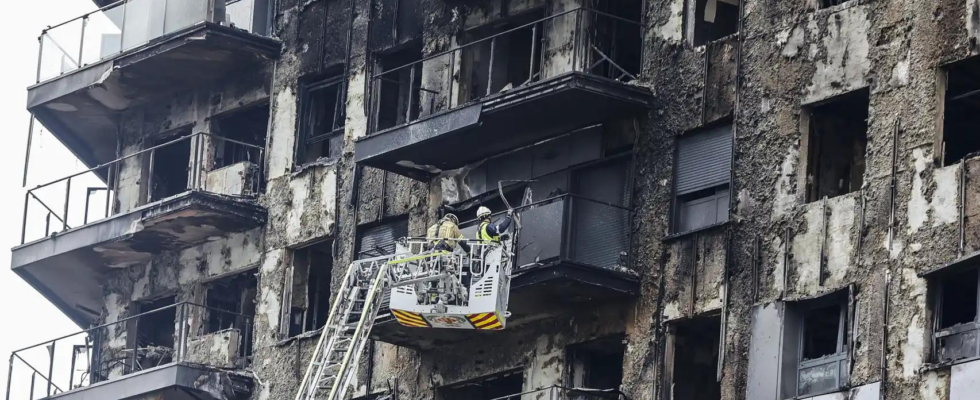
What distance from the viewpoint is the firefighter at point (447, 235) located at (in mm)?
32375

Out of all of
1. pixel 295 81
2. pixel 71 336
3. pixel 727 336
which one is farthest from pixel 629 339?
pixel 71 336

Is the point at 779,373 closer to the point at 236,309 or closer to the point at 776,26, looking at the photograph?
the point at 776,26

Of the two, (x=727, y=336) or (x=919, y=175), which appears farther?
(x=727, y=336)

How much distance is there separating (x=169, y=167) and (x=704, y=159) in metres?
13.2

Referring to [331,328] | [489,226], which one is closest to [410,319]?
[489,226]

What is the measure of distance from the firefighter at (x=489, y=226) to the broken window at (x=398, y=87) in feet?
13.9

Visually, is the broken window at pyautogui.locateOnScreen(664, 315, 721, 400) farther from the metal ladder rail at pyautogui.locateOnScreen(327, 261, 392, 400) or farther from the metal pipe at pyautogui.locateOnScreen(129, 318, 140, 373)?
the metal pipe at pyautogui.locateOnScreen(129, 318, 140, 373)

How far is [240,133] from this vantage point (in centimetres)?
4059

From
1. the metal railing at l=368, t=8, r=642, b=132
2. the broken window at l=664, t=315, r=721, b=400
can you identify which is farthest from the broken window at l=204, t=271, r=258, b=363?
the broken window at l=664, t=315, r=721, b=400

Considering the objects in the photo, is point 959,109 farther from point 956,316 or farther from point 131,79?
point 131,79

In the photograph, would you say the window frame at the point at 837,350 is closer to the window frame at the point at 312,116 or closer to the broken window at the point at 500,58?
the broken window at the point at 500,58

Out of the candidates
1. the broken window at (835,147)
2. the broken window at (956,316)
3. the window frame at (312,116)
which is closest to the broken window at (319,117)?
the window frame at (312,116)

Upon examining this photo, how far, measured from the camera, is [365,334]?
110ft

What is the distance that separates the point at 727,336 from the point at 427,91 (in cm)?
777
